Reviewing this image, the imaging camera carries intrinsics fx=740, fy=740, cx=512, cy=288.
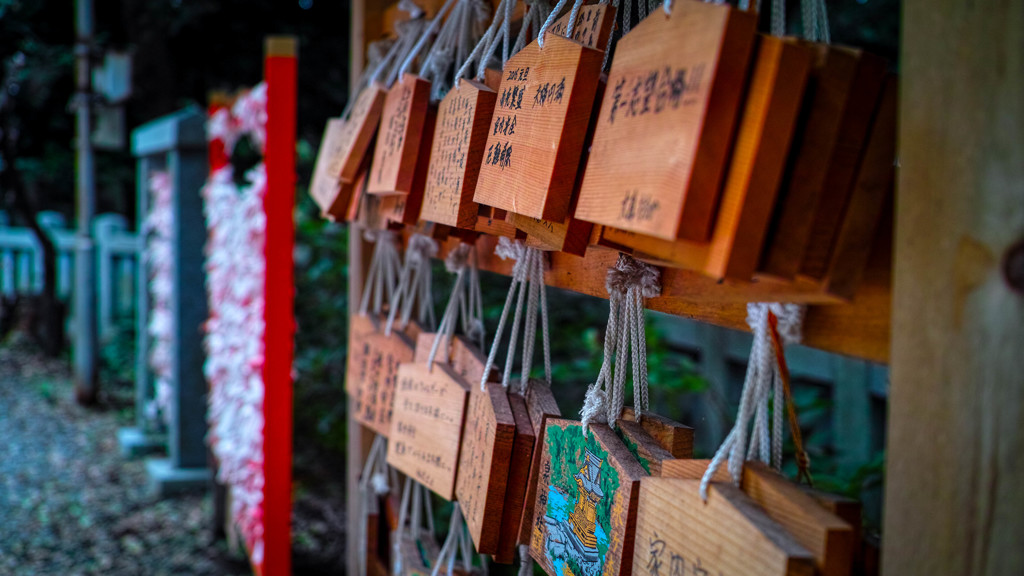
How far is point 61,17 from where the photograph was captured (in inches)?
235

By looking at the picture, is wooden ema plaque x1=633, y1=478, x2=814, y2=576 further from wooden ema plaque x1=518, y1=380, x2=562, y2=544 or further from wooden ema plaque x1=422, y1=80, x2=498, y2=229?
wooden ema plaque x1=422, y1=80, x2=498, y2=229

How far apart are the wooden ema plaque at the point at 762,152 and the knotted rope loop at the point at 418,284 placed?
86 centimetres

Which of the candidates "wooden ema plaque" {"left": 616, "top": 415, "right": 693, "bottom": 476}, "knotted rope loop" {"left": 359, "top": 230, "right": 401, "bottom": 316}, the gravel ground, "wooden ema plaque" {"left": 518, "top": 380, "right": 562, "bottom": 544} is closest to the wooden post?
"wooden ema plaque" {"left": 616, "top": 415, "right": 693, "bottom": 476}

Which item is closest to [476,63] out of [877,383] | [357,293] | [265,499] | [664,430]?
[664,430]

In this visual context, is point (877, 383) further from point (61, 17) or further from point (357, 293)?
point (61, 17)

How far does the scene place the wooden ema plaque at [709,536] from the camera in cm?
46

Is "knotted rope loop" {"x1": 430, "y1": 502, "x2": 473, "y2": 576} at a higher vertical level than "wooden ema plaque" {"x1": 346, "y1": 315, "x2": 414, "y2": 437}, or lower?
lower

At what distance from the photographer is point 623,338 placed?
75 centimetres

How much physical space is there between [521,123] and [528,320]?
295 millimetres

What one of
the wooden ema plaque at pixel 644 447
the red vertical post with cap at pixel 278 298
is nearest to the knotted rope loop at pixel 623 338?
the wooden ema plaque at pixel 644 447

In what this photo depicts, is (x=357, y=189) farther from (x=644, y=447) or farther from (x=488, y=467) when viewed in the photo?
(x=644, y=447)

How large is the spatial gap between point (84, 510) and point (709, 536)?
3.77 m

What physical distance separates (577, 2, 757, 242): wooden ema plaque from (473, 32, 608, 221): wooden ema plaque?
5 centimetres

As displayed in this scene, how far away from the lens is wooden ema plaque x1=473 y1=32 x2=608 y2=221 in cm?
60
